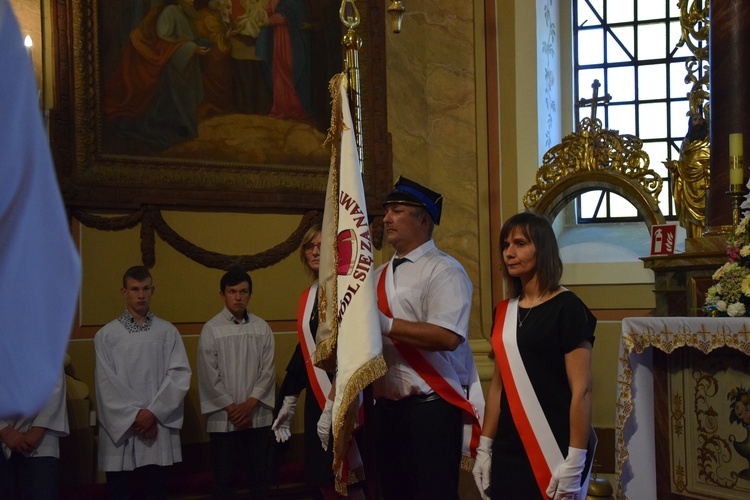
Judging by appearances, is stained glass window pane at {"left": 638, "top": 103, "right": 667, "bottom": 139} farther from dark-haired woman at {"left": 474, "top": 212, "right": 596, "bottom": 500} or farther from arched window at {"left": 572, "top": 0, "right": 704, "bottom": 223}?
dark-haired woman at {"left": 474, "top": 212, "right": 596, "bottom": 500}

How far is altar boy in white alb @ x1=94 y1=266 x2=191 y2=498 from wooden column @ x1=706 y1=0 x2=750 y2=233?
145 inches

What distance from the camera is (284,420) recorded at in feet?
15.2

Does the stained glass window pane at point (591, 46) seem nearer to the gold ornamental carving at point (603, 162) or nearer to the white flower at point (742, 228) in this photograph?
the gold ornamental carving at point (603, 162)

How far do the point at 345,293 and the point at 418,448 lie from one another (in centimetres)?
75

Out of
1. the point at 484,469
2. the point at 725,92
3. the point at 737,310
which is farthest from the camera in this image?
the point at 725,92

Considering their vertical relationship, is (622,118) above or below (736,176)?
above

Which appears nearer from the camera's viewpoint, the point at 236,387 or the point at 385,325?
the point at 385,325

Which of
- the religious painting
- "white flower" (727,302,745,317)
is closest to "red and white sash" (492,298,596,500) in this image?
"white flower" (727,302,745,317)

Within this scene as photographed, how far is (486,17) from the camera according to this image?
317 inches

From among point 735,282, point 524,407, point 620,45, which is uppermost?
point 620,45

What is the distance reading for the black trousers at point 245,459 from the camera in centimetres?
599

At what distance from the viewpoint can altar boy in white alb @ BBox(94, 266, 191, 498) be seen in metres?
5.81

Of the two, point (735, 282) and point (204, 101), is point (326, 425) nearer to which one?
point (735, 282)

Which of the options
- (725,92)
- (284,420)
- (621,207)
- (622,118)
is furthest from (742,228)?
(622,118)
